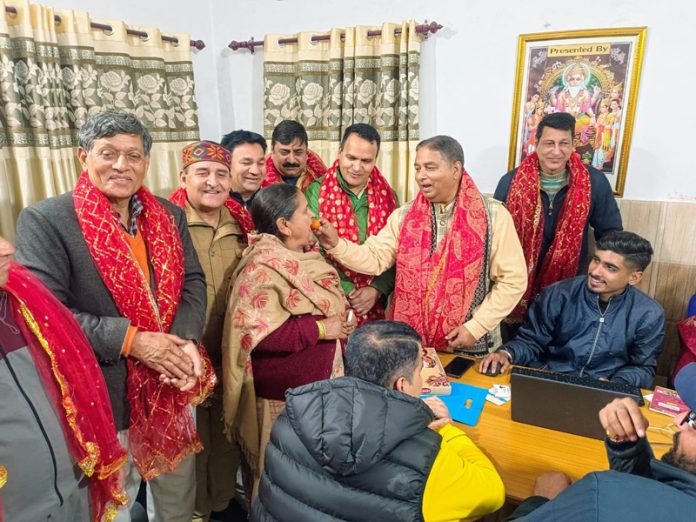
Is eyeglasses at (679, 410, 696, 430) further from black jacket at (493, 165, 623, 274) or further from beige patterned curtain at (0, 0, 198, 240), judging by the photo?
beige patterned curtain at (0, 0, 198, 240)

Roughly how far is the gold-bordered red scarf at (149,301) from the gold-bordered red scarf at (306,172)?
43.3 inches

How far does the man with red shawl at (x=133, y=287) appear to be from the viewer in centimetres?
142

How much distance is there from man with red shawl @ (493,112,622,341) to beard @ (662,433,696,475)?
1.74 meters

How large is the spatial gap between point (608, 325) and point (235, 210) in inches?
67.0

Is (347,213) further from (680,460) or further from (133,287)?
(680,460)

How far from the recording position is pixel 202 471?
2.20m

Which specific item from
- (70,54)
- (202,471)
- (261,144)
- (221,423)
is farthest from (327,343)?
(70,54)

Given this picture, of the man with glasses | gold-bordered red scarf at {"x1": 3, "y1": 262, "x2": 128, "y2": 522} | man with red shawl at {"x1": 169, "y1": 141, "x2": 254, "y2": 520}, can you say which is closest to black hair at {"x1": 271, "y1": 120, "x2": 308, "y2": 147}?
man with red shawl at {"x1": 169, "y1": 141, "x2": 254, "y2": 520}

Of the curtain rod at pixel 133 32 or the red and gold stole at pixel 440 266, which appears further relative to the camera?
the curtain rod at pixel 133 32

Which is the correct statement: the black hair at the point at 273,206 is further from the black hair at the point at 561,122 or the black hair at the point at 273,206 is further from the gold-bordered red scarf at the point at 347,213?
the black hair at the point at 561,122

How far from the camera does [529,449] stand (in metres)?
1.48

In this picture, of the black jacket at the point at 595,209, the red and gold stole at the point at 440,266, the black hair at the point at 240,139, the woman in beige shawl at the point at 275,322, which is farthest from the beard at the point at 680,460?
the black hair at the point at 240,139

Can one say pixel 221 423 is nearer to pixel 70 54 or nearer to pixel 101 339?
pixel 101 339

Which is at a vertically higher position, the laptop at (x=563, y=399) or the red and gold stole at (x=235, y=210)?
the red and gold stole at (x=235, y=210)
